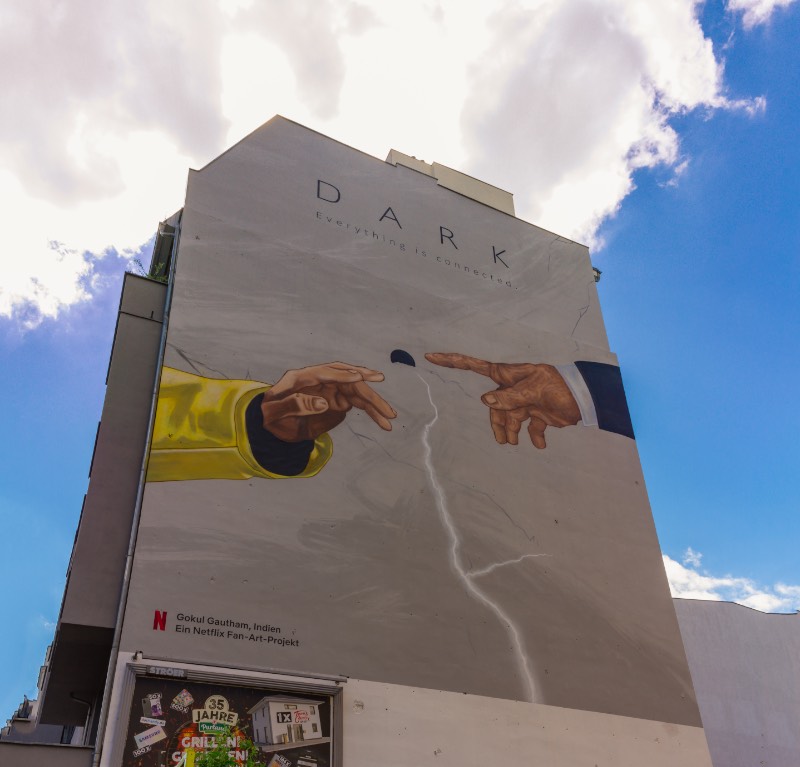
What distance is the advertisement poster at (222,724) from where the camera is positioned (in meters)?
7.72

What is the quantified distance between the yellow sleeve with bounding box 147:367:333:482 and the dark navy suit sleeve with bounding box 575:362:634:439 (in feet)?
18.9

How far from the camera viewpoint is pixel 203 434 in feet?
32.7

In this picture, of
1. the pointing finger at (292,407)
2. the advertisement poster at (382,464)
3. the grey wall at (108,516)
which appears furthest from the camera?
the pointing finger at (292,407)

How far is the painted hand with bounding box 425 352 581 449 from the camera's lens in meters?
12.6

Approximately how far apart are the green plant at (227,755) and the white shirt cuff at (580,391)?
26.3 ft

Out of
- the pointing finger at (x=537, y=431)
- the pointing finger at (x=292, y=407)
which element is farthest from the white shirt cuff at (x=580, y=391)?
the pointing finger at (x=292, y=407)

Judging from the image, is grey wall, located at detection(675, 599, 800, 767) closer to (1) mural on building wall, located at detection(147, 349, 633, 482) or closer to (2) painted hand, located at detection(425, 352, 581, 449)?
(2) painted hand, located at detection(425, 352, 581, 449)

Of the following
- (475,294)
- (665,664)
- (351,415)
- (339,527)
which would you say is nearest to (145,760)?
(339,527)

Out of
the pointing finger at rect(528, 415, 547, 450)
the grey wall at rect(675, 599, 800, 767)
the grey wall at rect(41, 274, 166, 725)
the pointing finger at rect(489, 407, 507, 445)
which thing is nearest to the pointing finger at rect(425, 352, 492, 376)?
the pointing finger at rect(489, 407, 507, 445)

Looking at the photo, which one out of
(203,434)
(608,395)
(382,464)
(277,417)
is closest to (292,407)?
(277,417)

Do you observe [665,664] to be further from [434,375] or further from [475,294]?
[475,294]

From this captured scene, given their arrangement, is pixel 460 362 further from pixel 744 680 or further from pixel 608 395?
pixel 744 680

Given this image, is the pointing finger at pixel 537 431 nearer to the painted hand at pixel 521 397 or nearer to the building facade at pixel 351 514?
the painted hand at pixel 521 397

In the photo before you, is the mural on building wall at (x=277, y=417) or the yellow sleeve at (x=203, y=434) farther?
the mural on building wall at (x=277, y=417)
